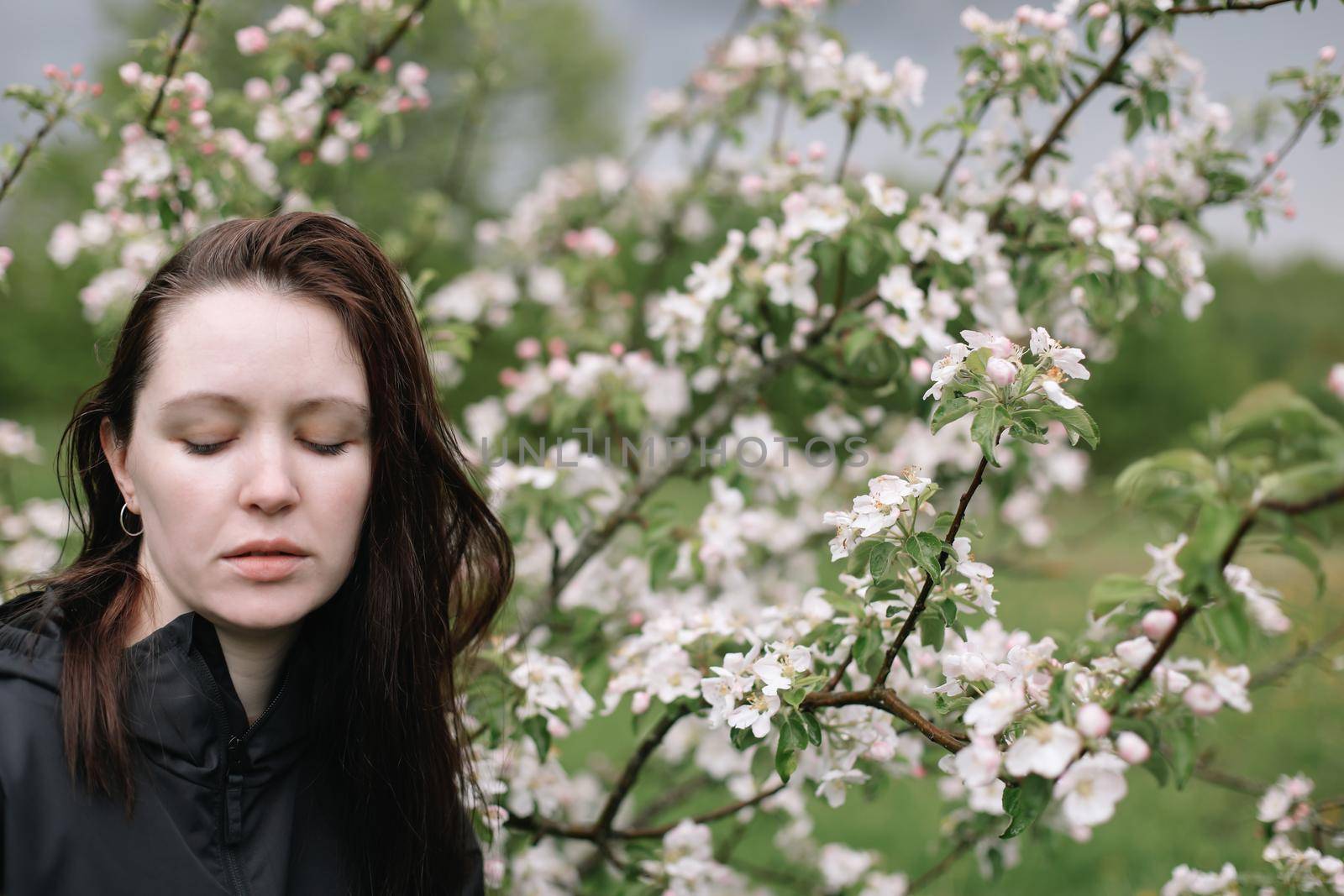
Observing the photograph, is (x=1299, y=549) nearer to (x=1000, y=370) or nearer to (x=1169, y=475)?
(x=1169, y=475)

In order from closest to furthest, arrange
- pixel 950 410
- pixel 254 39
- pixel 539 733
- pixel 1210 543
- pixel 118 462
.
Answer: pixel 1210 543 < pixel 950 410 < pixel 118 462 < pixel 539 733 < pixel 254 39

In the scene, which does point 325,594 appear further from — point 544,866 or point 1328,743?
point 1328,743

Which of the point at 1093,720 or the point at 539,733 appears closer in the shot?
the point at 1093,720

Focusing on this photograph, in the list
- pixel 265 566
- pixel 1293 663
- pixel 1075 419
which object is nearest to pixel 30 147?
pixel 265 566

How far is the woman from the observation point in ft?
4.23

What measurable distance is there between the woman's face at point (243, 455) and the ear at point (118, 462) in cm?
3

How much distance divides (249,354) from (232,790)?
60cm

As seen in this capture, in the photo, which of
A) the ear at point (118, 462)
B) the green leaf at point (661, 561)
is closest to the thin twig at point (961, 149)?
the green leaf at point (661, 561)

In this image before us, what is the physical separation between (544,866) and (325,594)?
3.22ft

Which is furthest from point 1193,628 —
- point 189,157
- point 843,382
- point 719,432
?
point 189,157

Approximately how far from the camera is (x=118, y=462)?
1468mm

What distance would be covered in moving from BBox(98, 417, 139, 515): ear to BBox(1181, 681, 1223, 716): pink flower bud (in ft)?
4.50

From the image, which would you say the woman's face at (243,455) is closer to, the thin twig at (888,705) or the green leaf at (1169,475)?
the thin twig at (888,705)

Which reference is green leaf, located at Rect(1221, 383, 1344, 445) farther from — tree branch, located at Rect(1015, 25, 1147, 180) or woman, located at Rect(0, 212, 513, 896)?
tree branch, located at Rect(1015, 25, 1147, 180)
